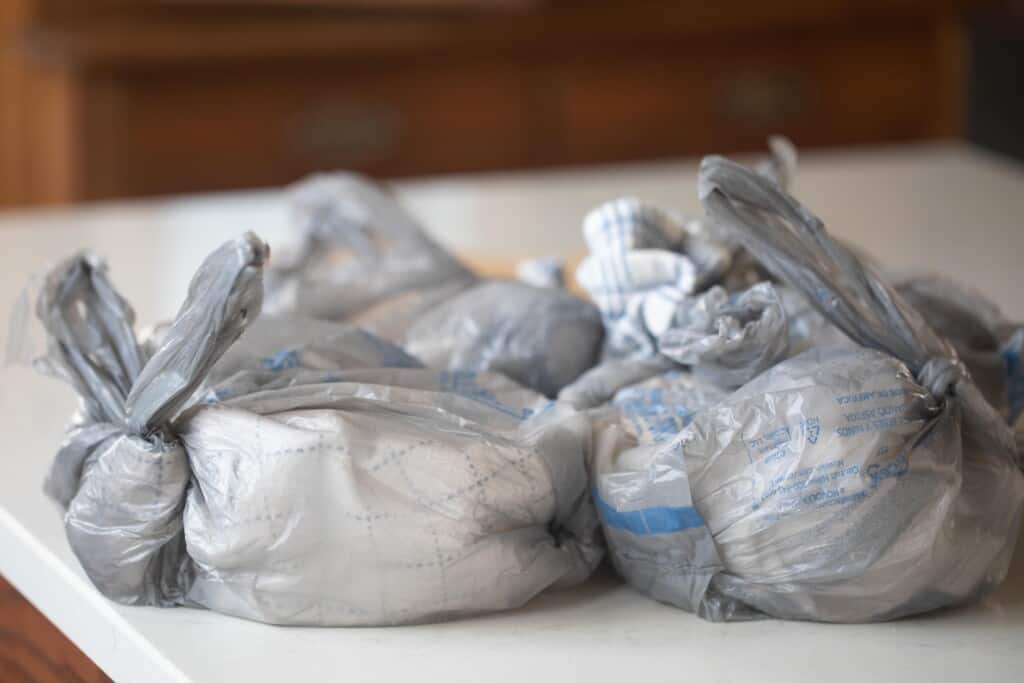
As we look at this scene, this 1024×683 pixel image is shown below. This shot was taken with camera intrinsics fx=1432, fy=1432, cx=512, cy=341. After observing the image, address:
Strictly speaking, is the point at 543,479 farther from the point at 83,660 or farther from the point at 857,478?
the point at 83,660

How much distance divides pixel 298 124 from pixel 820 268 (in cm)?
199

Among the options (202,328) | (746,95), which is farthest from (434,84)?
(202,328)

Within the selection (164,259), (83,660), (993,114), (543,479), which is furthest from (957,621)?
(993,114)

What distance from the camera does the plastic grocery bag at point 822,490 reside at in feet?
2.25

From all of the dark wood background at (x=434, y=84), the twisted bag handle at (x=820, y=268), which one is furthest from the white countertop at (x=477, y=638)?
the dark wood background at (x=434, y=84)

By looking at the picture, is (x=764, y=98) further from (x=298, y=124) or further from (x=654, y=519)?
(x=654, y=519)

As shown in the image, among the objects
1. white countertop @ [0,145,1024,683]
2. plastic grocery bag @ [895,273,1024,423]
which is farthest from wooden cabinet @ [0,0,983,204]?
plastic grocery bag @ [895,273,1024,423]

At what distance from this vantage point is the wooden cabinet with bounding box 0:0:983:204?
96.7 inches

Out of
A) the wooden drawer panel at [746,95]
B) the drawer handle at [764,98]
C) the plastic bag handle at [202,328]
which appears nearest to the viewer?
the plastic bag handle at [202,328]

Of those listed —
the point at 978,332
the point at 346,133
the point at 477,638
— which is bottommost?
the point at 346,133

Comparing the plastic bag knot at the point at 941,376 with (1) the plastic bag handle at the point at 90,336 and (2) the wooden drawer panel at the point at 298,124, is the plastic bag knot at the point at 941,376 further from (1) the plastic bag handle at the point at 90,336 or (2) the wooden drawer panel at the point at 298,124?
(2) the wooden drawer panel at the point at 298,124

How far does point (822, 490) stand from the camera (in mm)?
685

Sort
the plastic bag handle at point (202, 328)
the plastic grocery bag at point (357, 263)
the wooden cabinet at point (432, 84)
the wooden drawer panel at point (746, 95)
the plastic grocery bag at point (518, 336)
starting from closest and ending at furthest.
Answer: the plastic bag handle at point (202, 328) → the plastic grocery bag at point (518, 336) → the plastic grocery bag at point (357, 263) → the wooden cabinet at point (432, 84) → the wooden drawer panel at point (746, 95)

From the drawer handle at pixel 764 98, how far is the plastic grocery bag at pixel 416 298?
169cm
